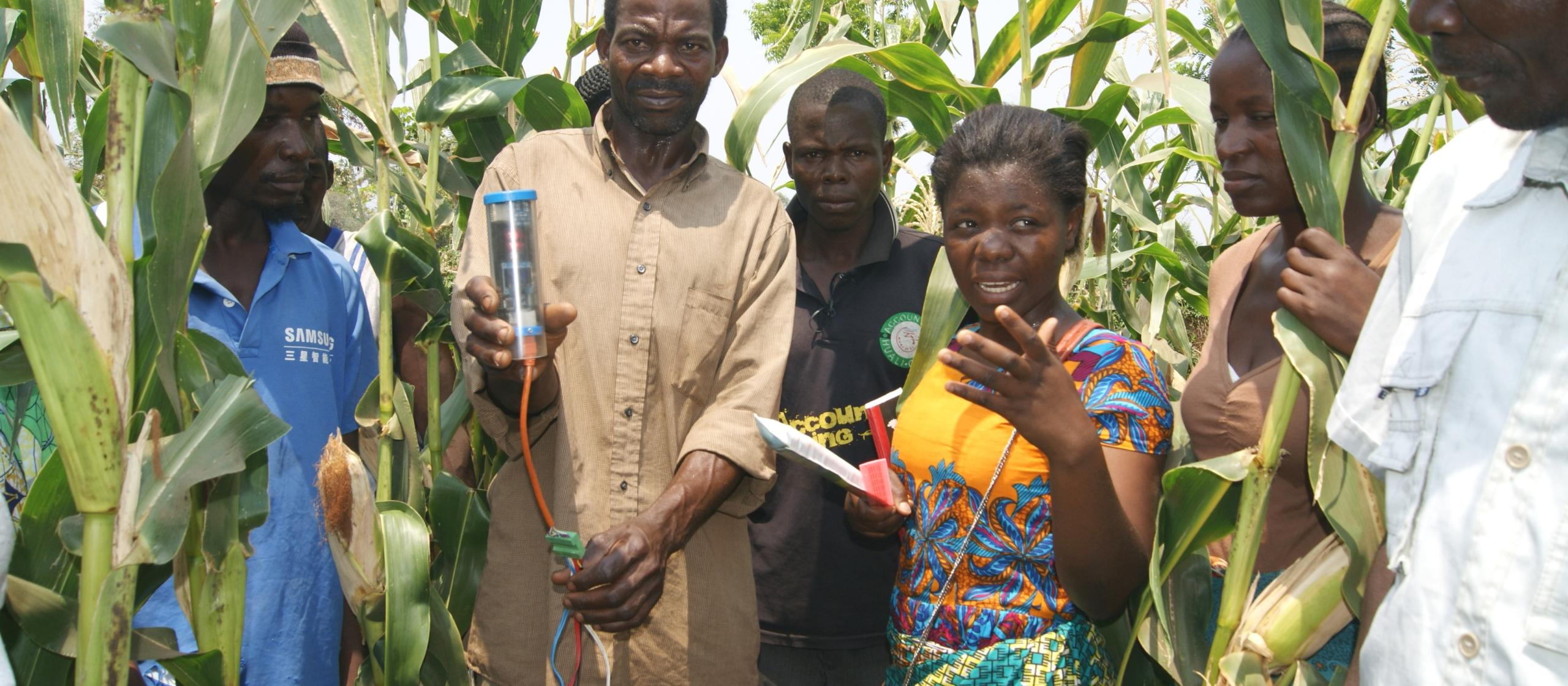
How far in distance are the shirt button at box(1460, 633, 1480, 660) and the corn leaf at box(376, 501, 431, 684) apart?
4.50 feet

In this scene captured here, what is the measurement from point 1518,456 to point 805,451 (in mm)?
821

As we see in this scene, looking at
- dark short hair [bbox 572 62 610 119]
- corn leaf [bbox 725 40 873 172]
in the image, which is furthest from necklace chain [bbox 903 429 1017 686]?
dark short hair [bbox 572 62 610 119]

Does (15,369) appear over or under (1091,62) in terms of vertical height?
under

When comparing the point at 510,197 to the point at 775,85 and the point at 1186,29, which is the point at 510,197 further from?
the point at 1186,29

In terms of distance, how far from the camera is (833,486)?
2.27 metres

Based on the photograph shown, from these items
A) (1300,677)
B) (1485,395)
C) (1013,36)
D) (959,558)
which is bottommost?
(1300,677)

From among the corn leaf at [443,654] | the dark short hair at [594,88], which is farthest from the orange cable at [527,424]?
the dark short hair at [594,88]

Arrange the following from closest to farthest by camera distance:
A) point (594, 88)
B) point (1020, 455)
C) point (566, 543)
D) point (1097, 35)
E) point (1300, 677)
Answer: point (1300, 677) → point (1020, 455) → point (566, 543) → point (1097, 35) → point (594, 88)

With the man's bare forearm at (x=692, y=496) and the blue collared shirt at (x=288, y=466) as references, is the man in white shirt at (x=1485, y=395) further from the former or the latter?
the blue collared shirt at (x=288, y=466)

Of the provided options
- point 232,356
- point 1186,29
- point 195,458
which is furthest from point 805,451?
point 1186,29

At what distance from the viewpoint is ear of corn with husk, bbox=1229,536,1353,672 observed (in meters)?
1.40

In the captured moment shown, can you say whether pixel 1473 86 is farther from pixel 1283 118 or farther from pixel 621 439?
pixel 621 439

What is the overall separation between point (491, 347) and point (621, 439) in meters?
0.35

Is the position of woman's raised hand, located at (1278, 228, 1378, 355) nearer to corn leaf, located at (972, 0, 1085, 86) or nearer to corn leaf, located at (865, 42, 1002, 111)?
corn leaf, located at (865, 42, 1002, 111)
